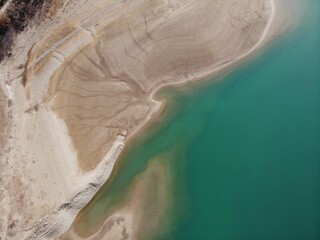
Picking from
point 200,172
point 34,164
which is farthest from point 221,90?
point 34,164

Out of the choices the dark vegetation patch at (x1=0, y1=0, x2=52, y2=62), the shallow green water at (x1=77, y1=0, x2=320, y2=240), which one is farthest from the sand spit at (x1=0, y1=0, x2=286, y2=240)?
the shallow green water at (x1=77, y1=0, x2=320, y2=240)

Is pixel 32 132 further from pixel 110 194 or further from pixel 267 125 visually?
pixel 267 125

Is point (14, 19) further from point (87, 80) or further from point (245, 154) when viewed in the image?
point (245, 154)


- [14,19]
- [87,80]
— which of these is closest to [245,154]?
[87,80]

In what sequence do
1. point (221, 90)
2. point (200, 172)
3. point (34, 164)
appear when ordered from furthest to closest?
1. point (221, 90)
2. point (200, 172)
3. point (34, 164)

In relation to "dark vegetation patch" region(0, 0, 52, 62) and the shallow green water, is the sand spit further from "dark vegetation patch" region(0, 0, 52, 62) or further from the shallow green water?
the shallow green water

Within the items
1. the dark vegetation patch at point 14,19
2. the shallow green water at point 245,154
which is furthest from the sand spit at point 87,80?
the shallow green water at point 245,154

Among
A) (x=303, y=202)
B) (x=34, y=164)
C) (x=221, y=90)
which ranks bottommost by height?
(x=303, y=202)
